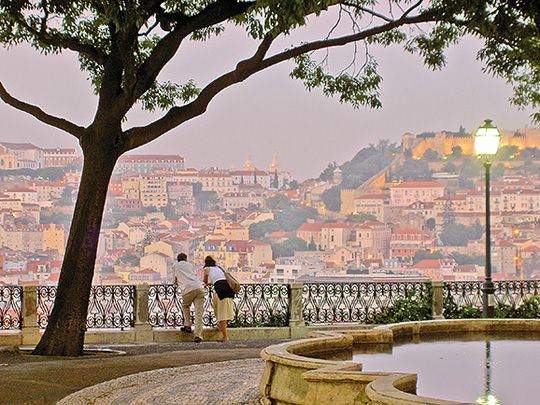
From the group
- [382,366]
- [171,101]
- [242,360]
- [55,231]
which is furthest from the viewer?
[55,231]

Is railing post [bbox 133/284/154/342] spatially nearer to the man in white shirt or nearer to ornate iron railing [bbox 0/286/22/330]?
the man in white shirt

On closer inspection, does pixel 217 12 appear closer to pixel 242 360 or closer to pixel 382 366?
pixel 242 360

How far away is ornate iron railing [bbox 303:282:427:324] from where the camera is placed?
14172 millimetres

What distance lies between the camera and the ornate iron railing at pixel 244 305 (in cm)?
1365

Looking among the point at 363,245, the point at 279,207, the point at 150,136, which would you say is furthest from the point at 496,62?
the point at 279,207

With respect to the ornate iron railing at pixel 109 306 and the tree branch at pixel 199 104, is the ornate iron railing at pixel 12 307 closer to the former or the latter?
the ornate iron railing at pixel 109 306

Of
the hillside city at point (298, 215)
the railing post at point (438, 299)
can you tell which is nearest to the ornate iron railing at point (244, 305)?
the railing post at point (438, 299)

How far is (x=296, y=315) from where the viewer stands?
1390 centimetres

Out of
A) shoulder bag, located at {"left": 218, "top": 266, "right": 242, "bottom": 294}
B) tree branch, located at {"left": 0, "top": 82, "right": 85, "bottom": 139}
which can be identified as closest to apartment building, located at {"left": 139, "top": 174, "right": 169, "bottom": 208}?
shoulder bag, located at {"left": 218, "top": 266, "right": 242, "bottom": 294}

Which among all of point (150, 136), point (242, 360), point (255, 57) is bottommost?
point (242, 360)

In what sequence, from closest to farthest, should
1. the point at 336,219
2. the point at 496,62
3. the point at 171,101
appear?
the point at 496,62 < the point at 171,101 < the point at 336,219

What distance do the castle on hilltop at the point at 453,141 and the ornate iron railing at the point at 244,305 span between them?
10353cm

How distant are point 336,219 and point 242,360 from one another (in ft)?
362

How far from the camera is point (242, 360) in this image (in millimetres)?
9141
